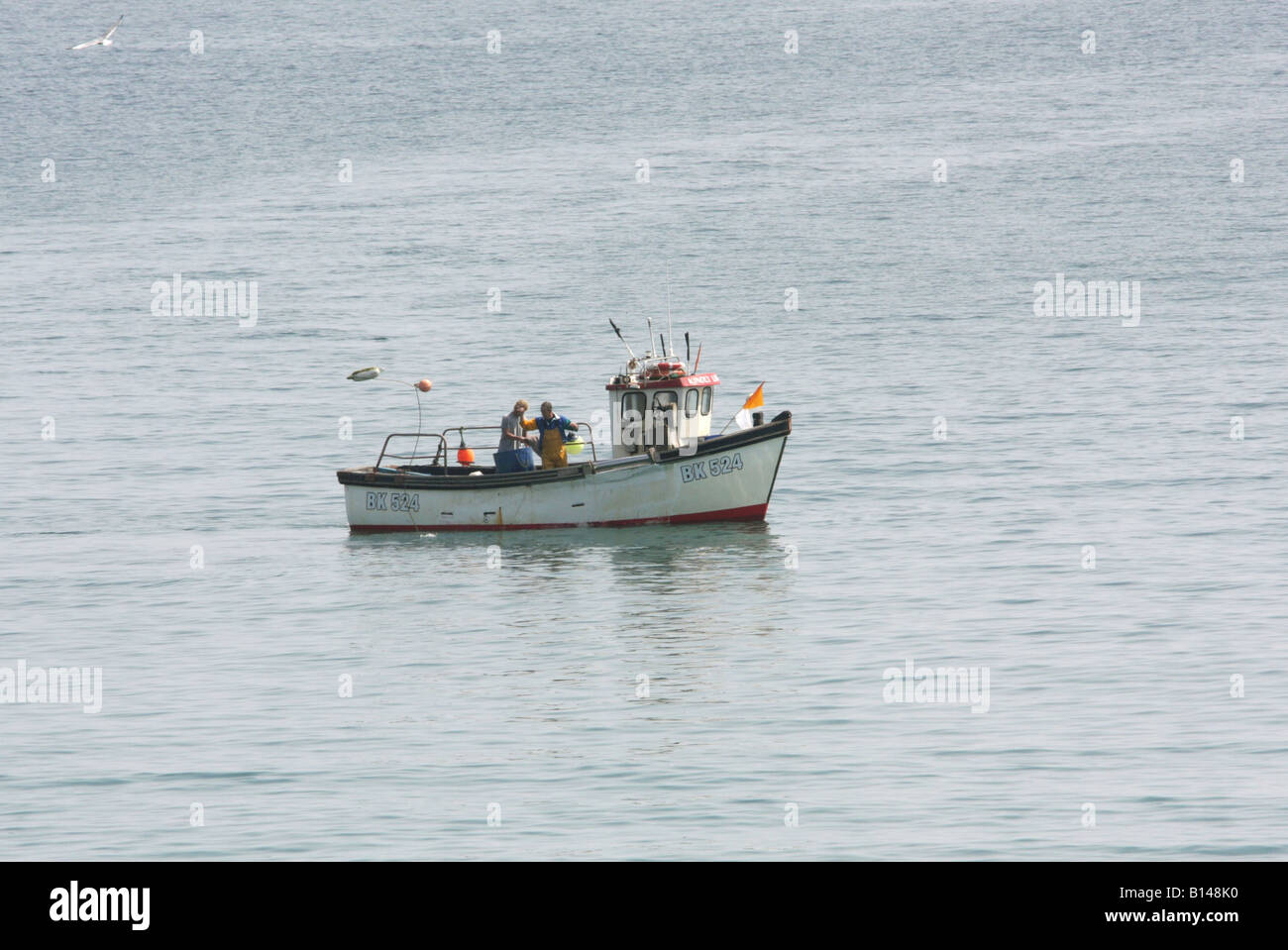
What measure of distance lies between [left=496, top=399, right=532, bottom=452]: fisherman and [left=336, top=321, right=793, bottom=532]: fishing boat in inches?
14.0

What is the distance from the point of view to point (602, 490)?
3086 centimetres

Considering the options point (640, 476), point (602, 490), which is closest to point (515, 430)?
point (602, 490)

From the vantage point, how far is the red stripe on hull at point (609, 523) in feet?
103

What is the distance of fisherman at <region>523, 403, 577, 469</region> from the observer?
100 ft

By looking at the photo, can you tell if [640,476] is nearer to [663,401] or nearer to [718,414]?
[663,401]

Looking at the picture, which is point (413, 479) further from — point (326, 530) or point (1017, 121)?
point (1017, 121)

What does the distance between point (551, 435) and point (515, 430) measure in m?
0.74

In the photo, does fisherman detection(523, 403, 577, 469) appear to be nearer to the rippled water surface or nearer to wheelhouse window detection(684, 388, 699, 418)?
the rippled water surface

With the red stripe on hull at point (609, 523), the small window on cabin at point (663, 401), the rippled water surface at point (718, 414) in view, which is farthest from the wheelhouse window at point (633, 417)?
the rippled water surface at point (718, 414)

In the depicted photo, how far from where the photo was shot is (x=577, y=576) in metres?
28.1

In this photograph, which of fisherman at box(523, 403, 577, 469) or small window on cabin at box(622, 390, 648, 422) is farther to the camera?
small window on cabin at box(622, 390, 648, 422)

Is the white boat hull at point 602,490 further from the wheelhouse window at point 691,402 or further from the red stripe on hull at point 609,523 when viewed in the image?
the wheelhouse window at point 691,402

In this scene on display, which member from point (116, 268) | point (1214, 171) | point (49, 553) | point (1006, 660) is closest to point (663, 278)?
point (116, 268)

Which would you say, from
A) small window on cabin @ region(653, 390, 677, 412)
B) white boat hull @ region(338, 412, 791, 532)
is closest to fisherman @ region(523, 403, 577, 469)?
white boat hull @ region(338, 412, 791, 532)
